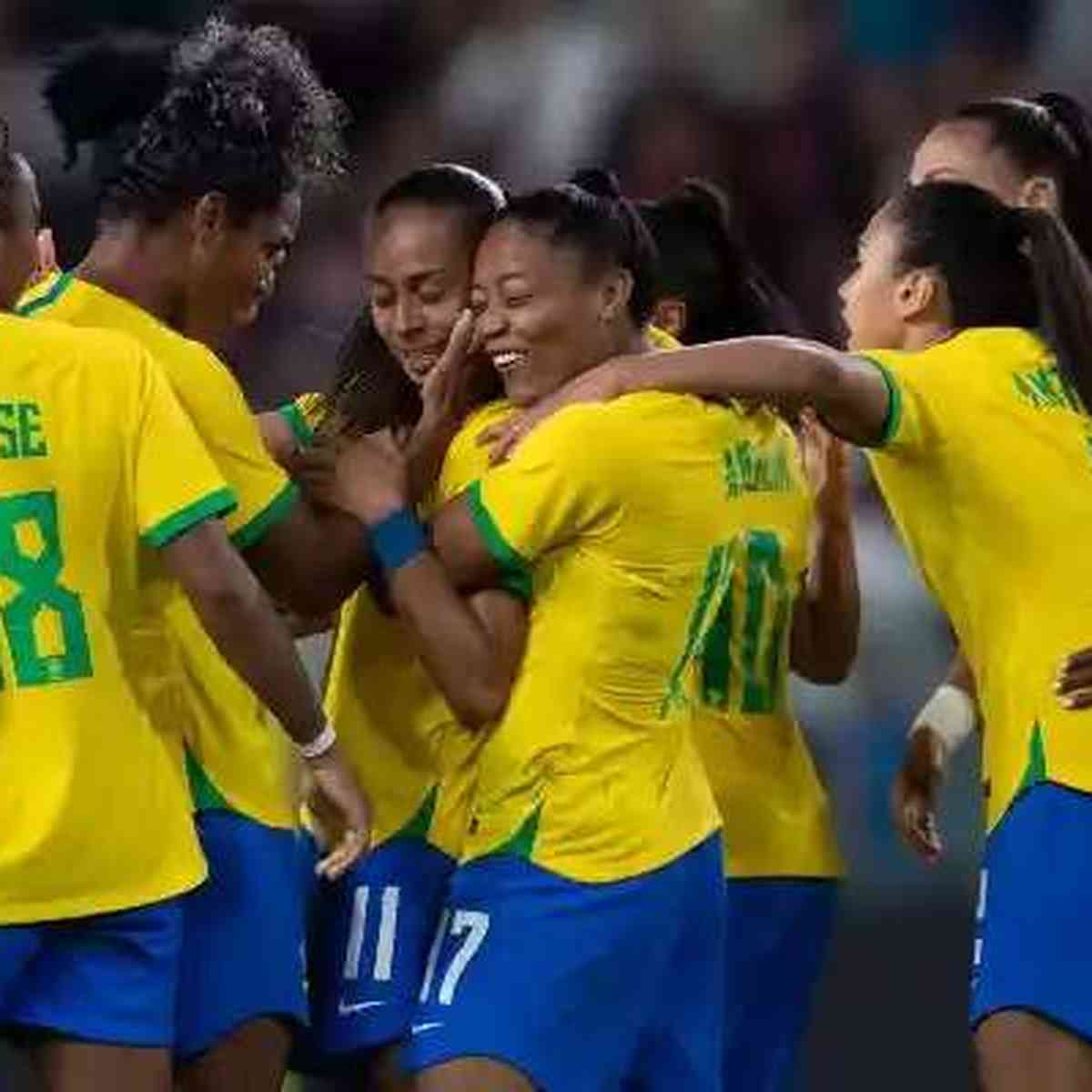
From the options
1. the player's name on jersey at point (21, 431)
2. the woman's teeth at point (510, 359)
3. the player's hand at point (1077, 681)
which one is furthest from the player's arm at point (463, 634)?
the player's hand at point (1077, 681)

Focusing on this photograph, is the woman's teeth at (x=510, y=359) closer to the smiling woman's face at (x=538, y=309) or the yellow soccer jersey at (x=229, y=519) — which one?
the smiling woman's face at (x=538, y=309)

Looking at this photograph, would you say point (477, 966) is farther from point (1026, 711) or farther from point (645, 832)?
point (1026, 711)

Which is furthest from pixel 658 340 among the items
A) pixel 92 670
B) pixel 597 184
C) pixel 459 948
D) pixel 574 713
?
pixel 92 670

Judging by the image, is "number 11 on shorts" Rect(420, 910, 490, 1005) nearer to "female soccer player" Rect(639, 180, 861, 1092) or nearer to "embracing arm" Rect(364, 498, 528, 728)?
"embracing arm" Rect(364, 498, 528, 728)

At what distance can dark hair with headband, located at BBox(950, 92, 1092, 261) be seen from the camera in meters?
4.04

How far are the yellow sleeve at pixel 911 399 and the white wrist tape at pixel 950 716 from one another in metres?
0.49

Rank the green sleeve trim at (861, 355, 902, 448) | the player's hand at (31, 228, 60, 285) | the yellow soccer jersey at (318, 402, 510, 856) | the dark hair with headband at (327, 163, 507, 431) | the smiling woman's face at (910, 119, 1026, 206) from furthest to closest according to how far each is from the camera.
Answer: the smiling woman's face at (910, 119, 1026, 206) < the player's hand at (31, 228, 60, 285) < the dark hair with headband at (327, 163, 507, 431) < the yellow soccer jersey at (318, 402, 510, 856) < the green sleeve trim at (861, 355, 902, 448)

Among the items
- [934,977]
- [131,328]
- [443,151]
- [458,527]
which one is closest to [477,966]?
[458,527]

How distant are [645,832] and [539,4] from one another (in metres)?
2.90

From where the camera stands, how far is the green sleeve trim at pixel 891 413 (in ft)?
10.6

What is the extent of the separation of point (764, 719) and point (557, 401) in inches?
22.5

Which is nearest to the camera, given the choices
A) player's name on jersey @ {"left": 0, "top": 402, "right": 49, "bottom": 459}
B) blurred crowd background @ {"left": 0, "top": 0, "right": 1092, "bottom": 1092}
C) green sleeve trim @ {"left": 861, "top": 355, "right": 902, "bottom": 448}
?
player's name on jersey @ {"left": 0, "top": 402, "right": 49, "bottom": 459}

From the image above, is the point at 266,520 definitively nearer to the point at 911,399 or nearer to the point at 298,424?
the point at 298,424

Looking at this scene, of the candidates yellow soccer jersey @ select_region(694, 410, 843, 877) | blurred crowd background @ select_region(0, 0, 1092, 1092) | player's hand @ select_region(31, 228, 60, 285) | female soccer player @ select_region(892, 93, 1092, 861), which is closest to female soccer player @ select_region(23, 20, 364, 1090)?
player's hand @ select_region(31, 228, 60, 285)
